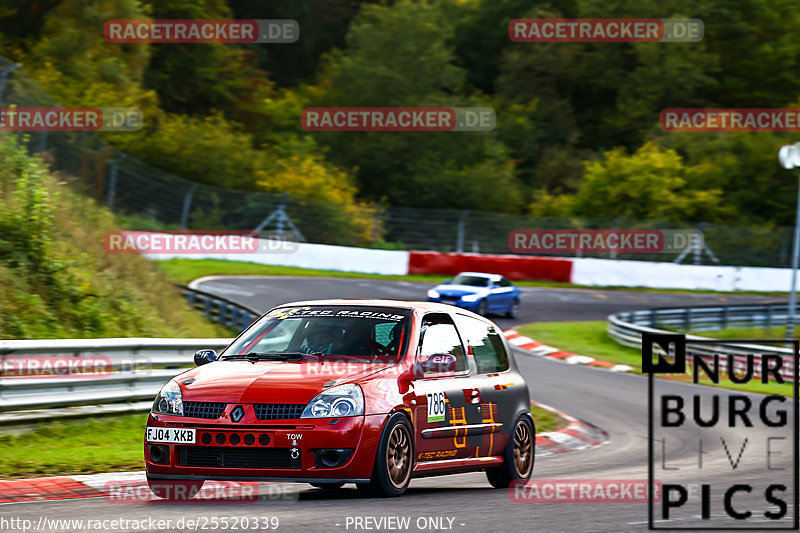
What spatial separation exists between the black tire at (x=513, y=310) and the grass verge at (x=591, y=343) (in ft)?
2.94

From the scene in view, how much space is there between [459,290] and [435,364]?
1981cm

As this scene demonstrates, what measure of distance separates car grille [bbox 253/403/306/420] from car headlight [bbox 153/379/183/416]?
1.89ft

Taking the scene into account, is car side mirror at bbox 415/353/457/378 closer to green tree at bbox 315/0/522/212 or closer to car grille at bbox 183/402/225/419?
car grille at bbox 183/402/225/419

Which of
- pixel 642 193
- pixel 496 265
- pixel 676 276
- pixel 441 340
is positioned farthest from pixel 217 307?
pixel 642 193

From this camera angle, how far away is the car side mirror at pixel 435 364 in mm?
8305

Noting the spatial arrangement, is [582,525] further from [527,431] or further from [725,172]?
[725,172]

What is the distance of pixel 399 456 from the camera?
306 inches

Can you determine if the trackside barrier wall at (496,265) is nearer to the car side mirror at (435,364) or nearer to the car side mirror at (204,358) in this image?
the car side mirror at (435,364)

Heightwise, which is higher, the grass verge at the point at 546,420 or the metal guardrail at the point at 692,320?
the metal guardrail at the point at 692,320

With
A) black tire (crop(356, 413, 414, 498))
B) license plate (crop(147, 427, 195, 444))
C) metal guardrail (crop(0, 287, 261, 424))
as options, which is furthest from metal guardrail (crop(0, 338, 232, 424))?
black tire (crop(356, 413, 414, 498))

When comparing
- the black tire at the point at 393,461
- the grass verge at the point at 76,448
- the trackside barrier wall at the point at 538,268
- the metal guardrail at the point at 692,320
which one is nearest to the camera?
the black tire at the point at 393,461

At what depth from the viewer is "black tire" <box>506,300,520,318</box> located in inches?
1185

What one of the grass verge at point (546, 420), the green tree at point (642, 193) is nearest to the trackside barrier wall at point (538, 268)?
the green tree at point (642, 193)

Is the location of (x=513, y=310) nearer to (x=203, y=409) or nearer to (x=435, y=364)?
(x=435, y=364)
